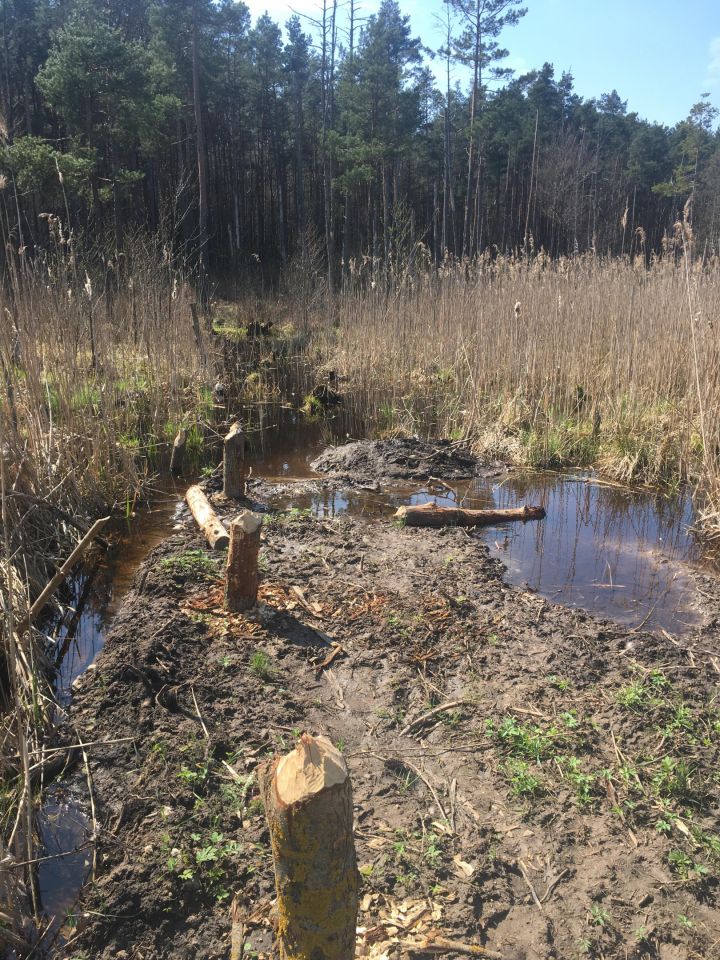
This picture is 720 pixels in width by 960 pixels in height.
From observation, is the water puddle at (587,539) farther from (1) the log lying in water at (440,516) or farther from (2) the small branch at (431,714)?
(2) the small branch at (431,714)

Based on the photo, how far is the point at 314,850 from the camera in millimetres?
1271

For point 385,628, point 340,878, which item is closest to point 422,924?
point 340,878

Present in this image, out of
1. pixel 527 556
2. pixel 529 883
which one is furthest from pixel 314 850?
pixel 527 556

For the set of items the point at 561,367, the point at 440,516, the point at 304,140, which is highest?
the point at 304,140

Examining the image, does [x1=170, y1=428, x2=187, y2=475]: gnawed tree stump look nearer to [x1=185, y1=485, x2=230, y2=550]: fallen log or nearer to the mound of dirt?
[x1=185, y1=485, x2=230, y2=550]: fallen log

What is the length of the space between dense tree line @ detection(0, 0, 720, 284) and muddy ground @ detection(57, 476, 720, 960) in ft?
41.0

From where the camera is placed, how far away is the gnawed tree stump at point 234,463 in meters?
5.14

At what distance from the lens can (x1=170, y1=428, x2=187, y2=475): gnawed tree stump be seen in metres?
6.18

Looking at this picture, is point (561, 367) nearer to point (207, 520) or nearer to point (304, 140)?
point (207, 520)

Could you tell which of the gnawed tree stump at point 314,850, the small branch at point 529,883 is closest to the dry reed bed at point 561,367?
the small branch at point 529,883

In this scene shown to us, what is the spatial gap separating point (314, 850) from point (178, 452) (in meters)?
5.62

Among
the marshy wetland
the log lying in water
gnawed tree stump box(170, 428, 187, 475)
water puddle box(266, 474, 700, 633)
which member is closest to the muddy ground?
the marshy wetland

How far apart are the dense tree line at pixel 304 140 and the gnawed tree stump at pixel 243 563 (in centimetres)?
1202

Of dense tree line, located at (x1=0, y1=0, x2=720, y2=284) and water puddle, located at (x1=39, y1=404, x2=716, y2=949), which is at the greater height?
dense tree line, located at (x1=0, y1=0, x2=720, y2=284)
